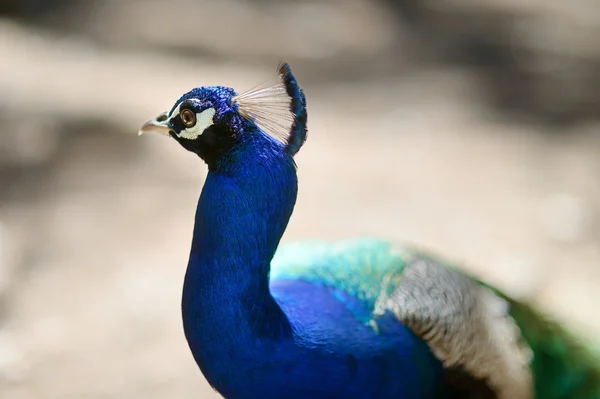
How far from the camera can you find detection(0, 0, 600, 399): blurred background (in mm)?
3168

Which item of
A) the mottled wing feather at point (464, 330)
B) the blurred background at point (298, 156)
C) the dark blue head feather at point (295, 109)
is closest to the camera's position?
the dark blue head feather at point (295, 109)

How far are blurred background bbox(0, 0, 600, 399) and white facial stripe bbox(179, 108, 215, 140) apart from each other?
1.35 m

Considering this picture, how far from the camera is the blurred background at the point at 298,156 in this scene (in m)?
3.17

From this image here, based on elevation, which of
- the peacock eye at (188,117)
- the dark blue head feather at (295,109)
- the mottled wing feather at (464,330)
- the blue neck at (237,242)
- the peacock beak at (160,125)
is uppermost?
the peacock beak at (160,125)

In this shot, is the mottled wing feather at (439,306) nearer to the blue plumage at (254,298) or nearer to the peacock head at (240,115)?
the blue plumage at (254,298)

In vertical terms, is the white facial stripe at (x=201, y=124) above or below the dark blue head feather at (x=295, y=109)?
above

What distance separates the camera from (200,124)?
5.36 feet

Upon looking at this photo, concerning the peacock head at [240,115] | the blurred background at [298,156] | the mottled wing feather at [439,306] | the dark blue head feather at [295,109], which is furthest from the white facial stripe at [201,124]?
the blurred background at [298,156]

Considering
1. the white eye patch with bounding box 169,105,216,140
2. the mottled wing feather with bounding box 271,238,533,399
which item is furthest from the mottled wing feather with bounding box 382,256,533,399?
the white eye patch with bounding box 169,105,216,140

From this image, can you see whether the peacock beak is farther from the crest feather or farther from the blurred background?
the blurred background

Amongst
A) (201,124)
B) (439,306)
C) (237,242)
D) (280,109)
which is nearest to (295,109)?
(280,109)

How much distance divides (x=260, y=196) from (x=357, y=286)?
0.50m

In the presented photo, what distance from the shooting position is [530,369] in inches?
81.4

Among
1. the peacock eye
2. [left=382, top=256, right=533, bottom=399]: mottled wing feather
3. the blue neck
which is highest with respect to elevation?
the peacock eye
